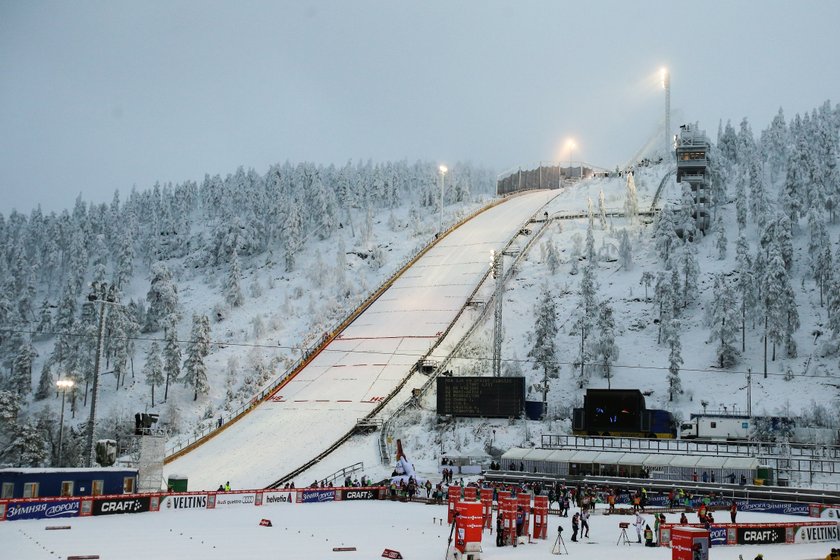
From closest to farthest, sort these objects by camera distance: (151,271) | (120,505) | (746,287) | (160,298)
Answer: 1. (120,505)
2. (746,287)
3. (160,298)
4. (151,271)


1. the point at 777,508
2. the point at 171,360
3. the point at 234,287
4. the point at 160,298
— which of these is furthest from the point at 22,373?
the point at 777,508

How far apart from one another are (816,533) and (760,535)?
3.55 m

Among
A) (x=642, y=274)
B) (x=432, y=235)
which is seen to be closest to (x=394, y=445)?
(x=642, y=274)

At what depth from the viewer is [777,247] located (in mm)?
68750

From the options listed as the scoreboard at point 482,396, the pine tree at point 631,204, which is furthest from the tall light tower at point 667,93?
the scoreboard at point 482,396

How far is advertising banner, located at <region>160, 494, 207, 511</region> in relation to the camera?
3966 centimetres

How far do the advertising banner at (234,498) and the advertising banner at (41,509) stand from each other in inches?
306

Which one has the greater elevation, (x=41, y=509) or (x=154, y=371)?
(x=154, y=371)

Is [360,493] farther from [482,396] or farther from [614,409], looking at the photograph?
[614,409]

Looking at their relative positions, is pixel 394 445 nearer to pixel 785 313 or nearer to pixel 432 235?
pixel 785 313

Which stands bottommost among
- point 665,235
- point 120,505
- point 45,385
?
point 120,505

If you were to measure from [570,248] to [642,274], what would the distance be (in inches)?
481

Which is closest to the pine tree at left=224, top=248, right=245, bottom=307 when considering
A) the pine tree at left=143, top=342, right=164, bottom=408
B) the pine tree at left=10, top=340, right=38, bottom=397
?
the pine tree at left=143, top=342, right=164, bottom=408

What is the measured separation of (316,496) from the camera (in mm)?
45500
